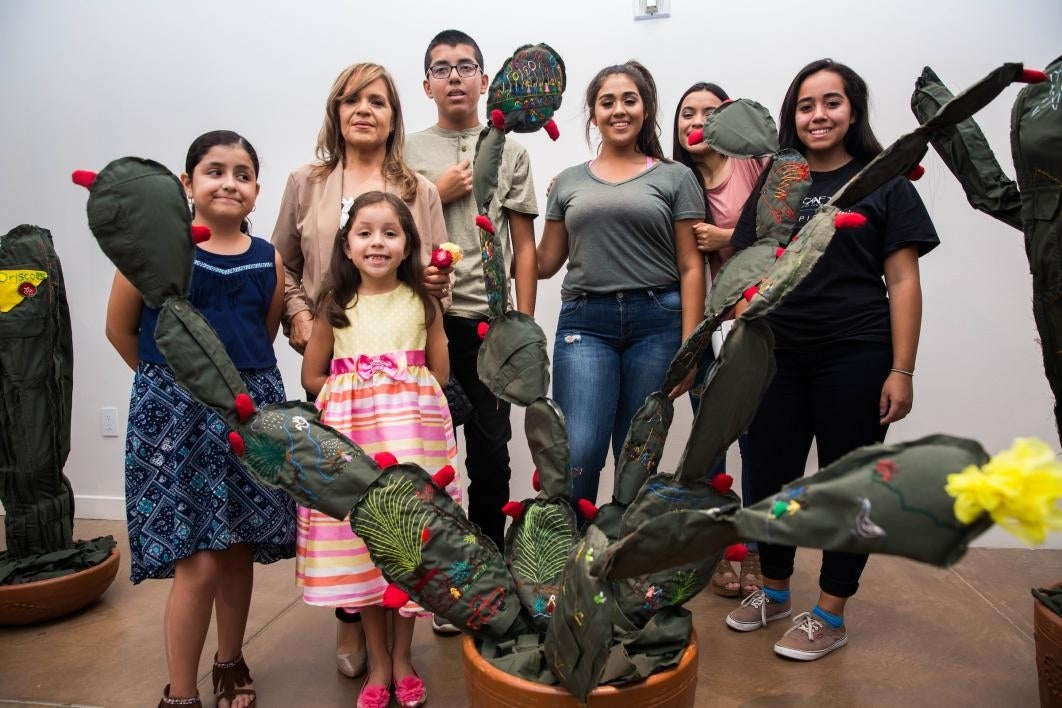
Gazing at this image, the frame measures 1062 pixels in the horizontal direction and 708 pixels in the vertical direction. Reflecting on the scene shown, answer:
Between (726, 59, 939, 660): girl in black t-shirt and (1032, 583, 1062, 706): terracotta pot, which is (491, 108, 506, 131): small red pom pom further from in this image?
(1032, 583, 1062, 706): terracotta pot

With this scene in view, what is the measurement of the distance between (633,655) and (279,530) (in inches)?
28.0

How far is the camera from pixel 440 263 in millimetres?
1297

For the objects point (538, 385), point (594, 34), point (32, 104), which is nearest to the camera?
point (538, 385)

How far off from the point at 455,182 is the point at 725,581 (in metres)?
1.20

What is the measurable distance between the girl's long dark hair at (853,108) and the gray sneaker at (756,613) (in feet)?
3.24

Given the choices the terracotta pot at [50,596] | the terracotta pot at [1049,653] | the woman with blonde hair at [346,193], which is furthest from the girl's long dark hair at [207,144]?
the terracotta pot at [1049,653]

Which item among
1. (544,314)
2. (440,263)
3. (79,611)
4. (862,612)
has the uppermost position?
(440,263)

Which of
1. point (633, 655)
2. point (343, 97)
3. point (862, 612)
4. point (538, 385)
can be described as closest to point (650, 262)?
point (538, 385)

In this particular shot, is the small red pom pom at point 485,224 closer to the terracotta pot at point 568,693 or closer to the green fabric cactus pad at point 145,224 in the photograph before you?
the green fabric cactus pad at point 145,224

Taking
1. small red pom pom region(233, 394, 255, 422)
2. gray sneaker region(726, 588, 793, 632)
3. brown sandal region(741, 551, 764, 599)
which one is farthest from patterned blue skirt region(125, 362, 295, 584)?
brown sandal region(741, 551, 764, 599)

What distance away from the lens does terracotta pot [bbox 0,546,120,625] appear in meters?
1.76

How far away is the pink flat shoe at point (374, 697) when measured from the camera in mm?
1366

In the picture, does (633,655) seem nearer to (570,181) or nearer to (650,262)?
(650,262)

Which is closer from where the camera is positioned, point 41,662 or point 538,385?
point 538,385
